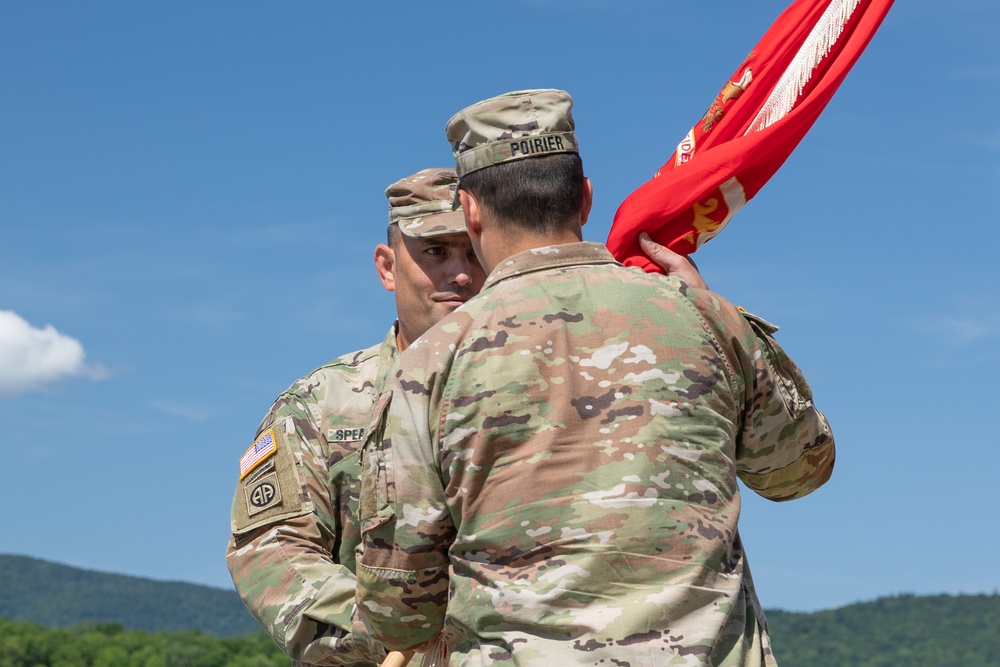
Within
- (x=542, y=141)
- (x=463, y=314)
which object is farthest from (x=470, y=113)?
(x=463, y=314)

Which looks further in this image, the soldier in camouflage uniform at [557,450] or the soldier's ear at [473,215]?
the soldier's ear at [473,215]

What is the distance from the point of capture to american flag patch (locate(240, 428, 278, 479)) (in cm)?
580

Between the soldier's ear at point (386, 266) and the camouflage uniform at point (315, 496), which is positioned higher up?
the soldier's ear at point (386, 266)

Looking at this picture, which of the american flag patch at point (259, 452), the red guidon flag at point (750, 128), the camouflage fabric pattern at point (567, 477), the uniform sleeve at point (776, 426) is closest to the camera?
the camouflage fabric pattern at point (567, 477)

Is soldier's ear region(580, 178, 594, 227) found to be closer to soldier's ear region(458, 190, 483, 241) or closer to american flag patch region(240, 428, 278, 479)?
soldier's ear region(458, 190, 483, 241)

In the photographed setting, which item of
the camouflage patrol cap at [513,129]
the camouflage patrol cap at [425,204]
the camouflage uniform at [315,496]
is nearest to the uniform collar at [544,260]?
the camouflage patrol cap at [513,129]

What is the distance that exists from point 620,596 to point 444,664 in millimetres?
730

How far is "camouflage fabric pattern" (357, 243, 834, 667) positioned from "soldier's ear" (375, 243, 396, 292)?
239 cm

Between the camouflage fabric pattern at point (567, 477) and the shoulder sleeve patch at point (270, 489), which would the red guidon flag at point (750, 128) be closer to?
the camouflage fabric pattern at point (567, 477)

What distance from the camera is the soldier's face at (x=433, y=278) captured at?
6.10m

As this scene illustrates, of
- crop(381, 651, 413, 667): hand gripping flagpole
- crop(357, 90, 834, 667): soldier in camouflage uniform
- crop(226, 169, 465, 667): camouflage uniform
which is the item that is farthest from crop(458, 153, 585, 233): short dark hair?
crop(226, 169, 465, 667): camouflage uniform

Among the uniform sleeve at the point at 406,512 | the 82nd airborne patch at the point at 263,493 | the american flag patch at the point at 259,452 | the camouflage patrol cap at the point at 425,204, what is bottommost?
the uniform sleeve at the point at 406,512

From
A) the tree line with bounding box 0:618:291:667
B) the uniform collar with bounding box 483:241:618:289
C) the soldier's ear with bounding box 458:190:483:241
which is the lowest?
the uniform collar with bounding box 483:241:618:289

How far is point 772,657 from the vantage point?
401 centimetres
